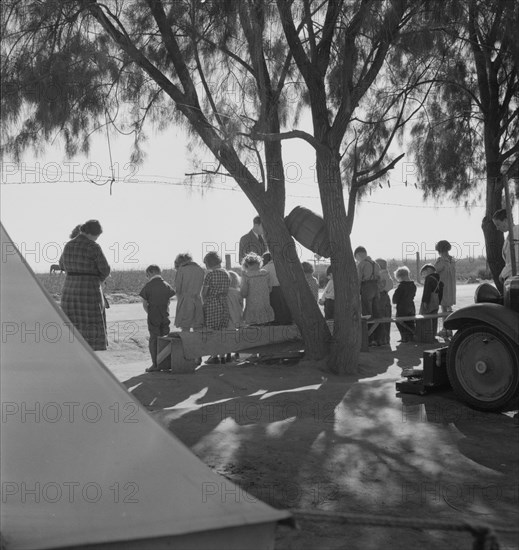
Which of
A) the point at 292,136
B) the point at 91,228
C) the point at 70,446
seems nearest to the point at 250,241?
the point at 292,136

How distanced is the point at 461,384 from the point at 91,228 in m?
3.97

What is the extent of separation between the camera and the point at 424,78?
10.9 meters

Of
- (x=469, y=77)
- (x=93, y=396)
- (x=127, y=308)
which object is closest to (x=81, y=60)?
(x=93, y=396)

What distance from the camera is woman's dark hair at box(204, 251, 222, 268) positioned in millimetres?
9273

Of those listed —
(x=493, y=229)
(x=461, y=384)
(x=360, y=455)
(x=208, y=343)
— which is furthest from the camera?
(x=493, y=229)

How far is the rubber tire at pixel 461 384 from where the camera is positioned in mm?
5871

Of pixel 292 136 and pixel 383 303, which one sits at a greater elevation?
pixel 292 136

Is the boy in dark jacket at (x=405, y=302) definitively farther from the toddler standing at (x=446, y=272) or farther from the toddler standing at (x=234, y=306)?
the toddler standing at (x=234, y=306)

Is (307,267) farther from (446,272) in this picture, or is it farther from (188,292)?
(446,272)

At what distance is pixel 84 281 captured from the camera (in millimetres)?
7781

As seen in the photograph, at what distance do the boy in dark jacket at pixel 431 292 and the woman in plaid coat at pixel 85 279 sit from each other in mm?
5915

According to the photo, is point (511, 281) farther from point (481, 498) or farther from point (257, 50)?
point (257, 50)

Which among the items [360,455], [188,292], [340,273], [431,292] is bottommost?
[360,455]

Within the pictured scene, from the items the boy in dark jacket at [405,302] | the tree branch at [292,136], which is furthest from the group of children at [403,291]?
the tree branch at [292,136]
